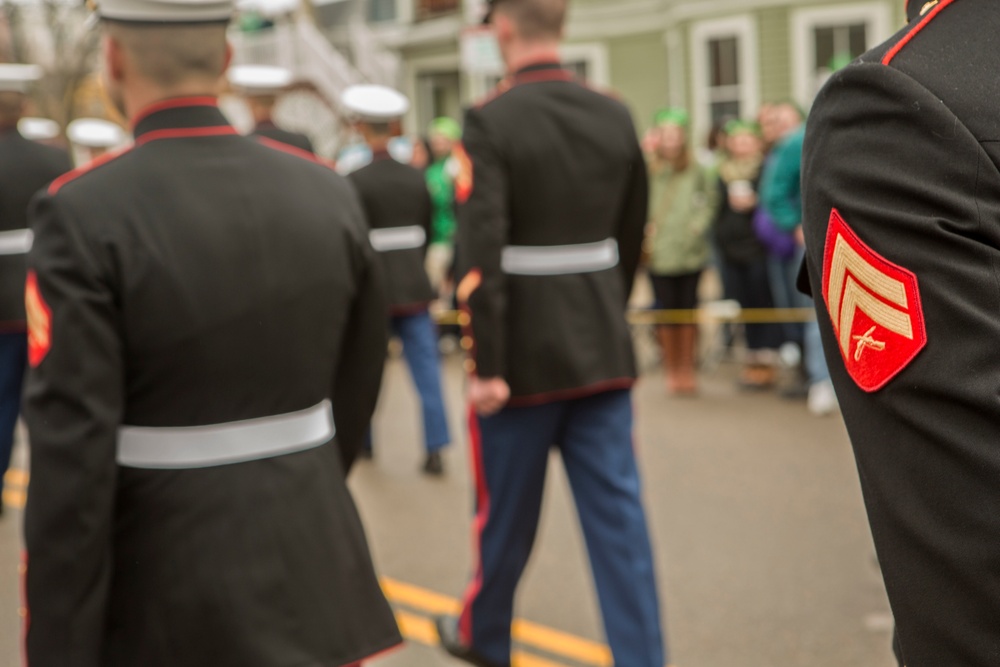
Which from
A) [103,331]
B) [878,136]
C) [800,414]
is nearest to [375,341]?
[103,331]

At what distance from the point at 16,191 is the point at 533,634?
3.11 meters

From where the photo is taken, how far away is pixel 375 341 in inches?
99.9

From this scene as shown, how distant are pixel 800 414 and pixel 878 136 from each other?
6.48 m

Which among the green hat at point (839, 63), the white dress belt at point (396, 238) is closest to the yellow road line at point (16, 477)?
the white dress belt at point (396, 238)

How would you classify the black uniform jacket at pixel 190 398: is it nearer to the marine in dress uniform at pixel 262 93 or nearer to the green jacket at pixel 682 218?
the marine in dress uniform at pixel 262 93

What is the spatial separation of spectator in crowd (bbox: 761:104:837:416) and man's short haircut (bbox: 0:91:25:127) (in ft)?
13.4

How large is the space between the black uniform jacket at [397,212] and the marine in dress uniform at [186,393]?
13.9ft

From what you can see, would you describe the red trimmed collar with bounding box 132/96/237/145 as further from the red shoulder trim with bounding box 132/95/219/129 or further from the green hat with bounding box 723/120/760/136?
the green hat with bounding box 723/120/760/136

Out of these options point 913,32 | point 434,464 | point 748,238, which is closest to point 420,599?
point 434,464

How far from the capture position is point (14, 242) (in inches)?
216

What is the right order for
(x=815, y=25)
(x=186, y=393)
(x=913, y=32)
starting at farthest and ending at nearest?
(x=815, y=25) → (x=186, y=393) → (x=913, y=32)

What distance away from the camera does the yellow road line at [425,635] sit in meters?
3.89

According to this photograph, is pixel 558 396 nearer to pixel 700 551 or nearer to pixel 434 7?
pixel 700 551

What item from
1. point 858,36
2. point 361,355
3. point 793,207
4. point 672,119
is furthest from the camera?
point 858,36
